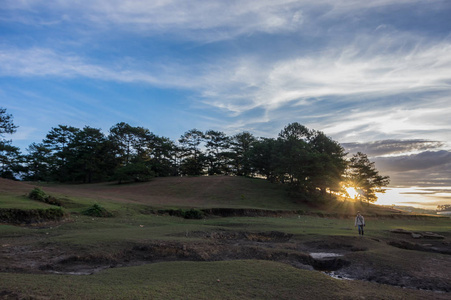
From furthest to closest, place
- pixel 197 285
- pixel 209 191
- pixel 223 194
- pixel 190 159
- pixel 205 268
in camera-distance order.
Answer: pixel 190 159 → pixel 209 191 → pixel 223 194 → pixel 205 268 → pixel 197 285

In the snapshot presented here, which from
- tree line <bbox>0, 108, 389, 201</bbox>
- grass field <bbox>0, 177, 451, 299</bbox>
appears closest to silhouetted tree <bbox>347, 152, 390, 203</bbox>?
tree line <bbox>0, 108, 389, 201</bbox>

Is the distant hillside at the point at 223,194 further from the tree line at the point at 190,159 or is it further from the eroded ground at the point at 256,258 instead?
the eroded ground at the point at 256,258

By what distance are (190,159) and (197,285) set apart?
75207mm

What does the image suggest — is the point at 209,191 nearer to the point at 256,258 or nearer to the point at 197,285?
the point at 256,258

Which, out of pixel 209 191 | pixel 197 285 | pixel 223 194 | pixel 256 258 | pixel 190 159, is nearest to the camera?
pixel 197 285

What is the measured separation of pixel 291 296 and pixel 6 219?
59.6ft

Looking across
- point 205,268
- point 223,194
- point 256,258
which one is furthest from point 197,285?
point 223,194

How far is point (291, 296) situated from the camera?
7.00m

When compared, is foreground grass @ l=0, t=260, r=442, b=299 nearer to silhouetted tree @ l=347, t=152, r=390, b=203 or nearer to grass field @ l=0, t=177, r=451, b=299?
grass field @ l=0, t=177, r=451, b=299

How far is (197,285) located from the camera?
747 centimetres

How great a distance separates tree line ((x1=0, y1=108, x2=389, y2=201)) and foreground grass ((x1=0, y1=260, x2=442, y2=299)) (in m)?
39.2

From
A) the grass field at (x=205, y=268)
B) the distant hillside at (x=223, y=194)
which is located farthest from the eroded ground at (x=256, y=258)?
the distant hillside at (x=223, y=194)

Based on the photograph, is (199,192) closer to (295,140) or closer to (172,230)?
(295,140)

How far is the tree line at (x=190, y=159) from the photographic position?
48.2 metres
